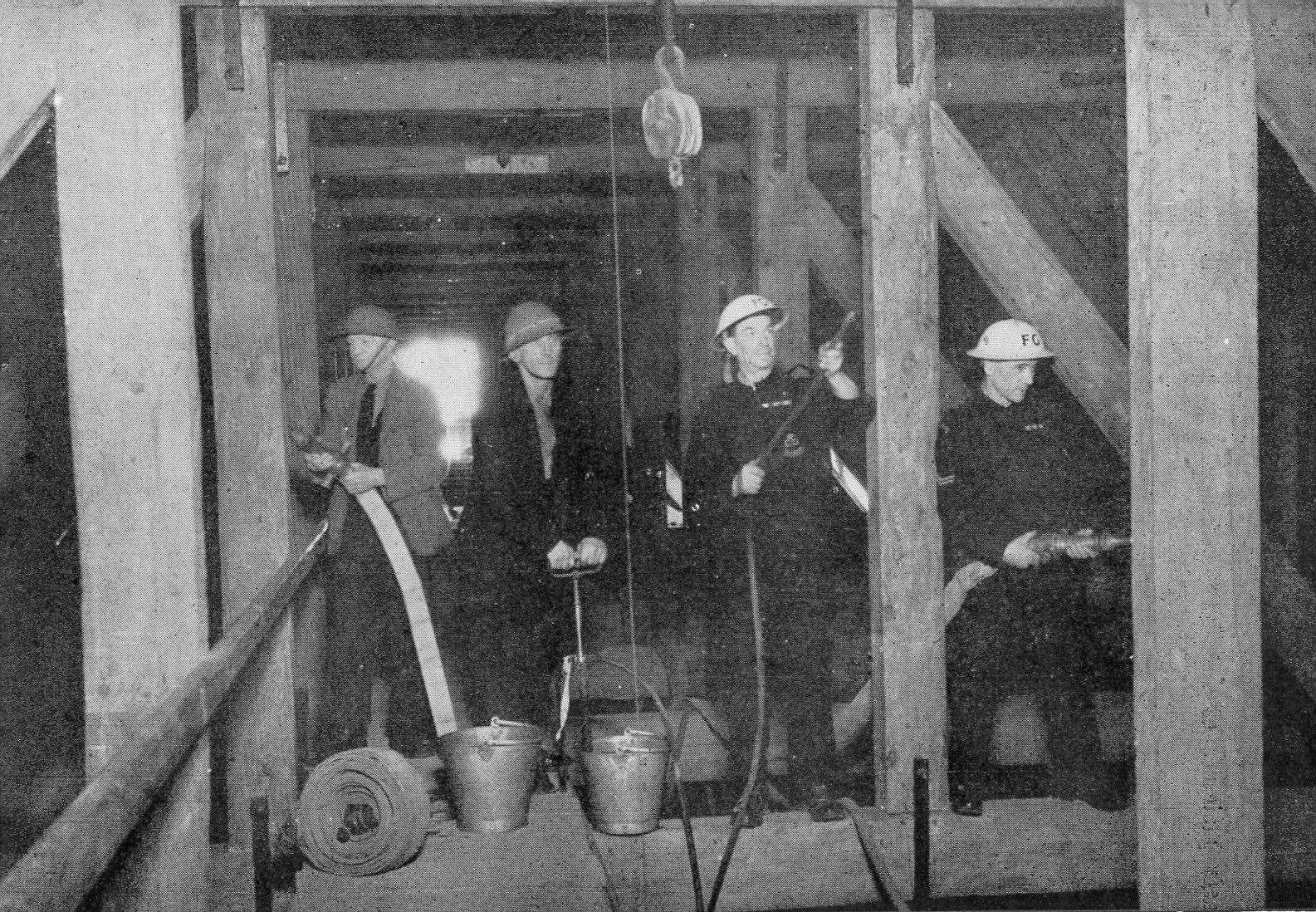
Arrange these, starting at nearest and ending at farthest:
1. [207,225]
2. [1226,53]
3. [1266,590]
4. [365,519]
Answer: [1226,53] < [207,225] < [1266,590] < [365,519]

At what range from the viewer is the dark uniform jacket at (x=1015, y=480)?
4227 millimetres

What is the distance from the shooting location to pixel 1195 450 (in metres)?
3.08

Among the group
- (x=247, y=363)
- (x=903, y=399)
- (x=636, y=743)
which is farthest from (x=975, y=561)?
(x=247, y=363)

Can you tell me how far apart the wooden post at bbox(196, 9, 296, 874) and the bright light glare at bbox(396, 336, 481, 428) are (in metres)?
14.4

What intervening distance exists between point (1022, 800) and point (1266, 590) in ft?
3.76

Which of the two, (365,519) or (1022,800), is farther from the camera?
(365,519)

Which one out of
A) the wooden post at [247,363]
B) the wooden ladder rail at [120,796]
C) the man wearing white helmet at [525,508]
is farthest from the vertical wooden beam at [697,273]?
the wooden ladder rail at [120,796]

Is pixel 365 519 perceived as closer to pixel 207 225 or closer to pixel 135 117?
pixel 207 225

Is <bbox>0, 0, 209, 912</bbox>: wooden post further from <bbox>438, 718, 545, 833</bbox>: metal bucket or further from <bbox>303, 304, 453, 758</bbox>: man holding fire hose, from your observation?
<bbox>303, 304, 453, 758</bbox>: man holding fire hose

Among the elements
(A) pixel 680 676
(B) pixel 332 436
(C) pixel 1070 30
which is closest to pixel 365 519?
(B) pixel 332 436

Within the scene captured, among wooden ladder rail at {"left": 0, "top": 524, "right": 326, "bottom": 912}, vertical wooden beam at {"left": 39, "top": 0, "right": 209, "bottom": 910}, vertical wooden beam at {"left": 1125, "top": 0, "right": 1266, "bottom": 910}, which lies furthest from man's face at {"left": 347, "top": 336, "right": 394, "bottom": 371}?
vertical wooden beam at {"left": 1125, "top": 0, "right": 1266, "bottom": 910}

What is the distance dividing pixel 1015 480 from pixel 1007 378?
0.38 meters

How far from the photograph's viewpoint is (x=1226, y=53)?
305 cm

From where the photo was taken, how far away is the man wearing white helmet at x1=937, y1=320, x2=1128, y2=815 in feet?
13.8
